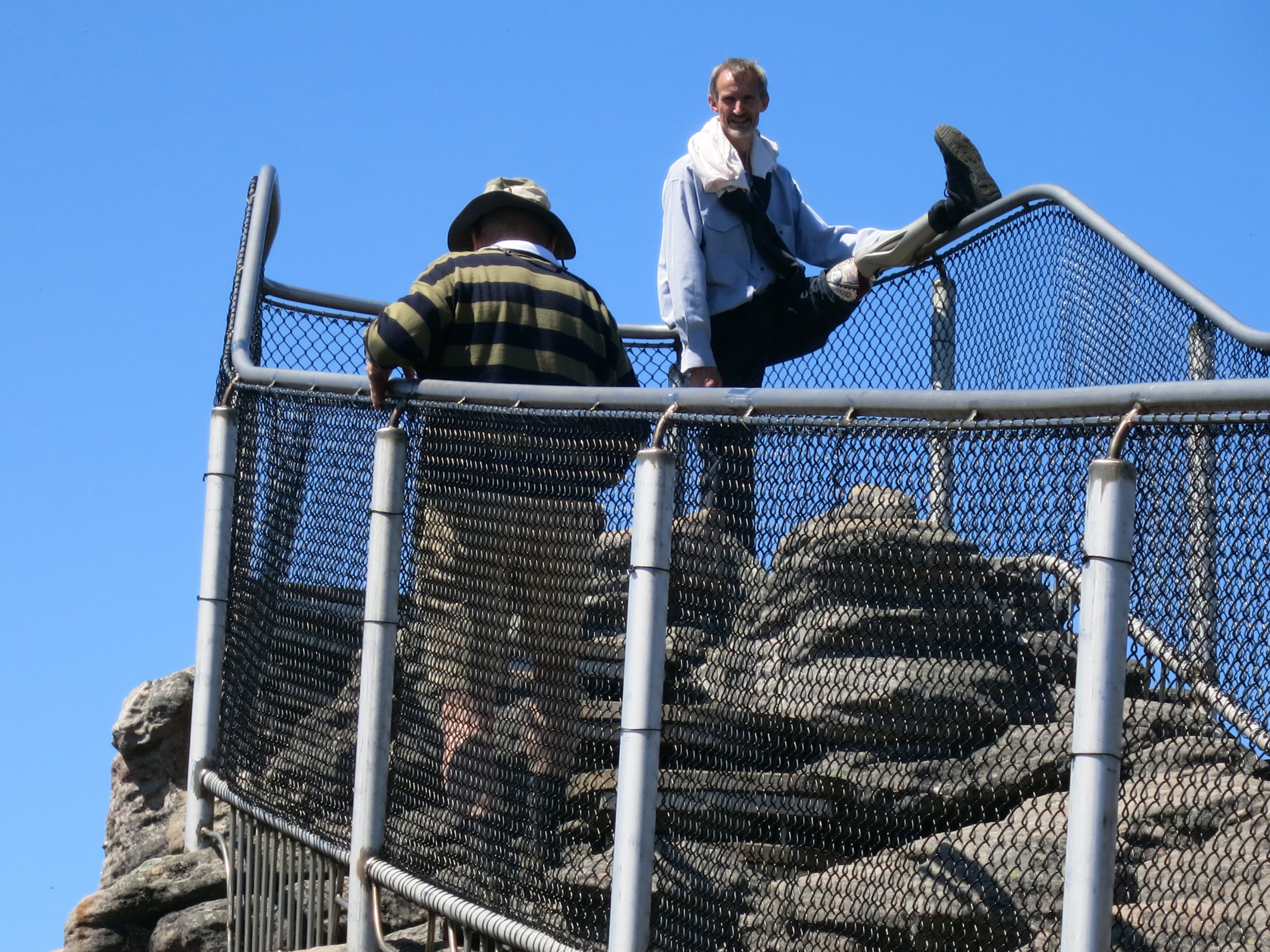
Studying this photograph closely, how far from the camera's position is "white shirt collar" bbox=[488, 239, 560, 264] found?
5152 millimetres

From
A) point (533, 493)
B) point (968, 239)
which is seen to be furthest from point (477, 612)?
point (968, 239)

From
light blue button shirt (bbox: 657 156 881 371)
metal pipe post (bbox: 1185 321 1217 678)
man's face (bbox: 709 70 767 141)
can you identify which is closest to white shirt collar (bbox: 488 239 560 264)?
light blue button shirt (bbox: 657 156 881 371)

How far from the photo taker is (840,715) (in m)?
3.16

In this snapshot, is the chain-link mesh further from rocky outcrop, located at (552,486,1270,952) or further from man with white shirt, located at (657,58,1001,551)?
rocky outcrop, located at (552,486,1270,952)

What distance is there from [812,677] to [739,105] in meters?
3.11

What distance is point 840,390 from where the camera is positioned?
325 cm

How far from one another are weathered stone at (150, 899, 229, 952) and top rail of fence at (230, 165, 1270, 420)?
1.65 metres

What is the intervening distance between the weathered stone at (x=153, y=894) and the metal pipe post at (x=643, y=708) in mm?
2421

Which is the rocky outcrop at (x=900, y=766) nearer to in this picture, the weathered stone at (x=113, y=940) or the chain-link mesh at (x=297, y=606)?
the chain-link mesh at (x=297, y=606)

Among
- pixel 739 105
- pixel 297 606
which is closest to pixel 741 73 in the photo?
pixel 739 105

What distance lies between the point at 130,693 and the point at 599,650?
3386 mm

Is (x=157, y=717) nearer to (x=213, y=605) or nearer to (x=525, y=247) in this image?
(x=213, y=605)

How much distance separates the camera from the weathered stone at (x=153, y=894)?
216 inches

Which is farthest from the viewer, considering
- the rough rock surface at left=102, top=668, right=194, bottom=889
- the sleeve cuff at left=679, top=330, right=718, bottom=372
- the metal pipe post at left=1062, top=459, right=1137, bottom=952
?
the rough rock surface at left=102, top=668, right=194, bottom=889
